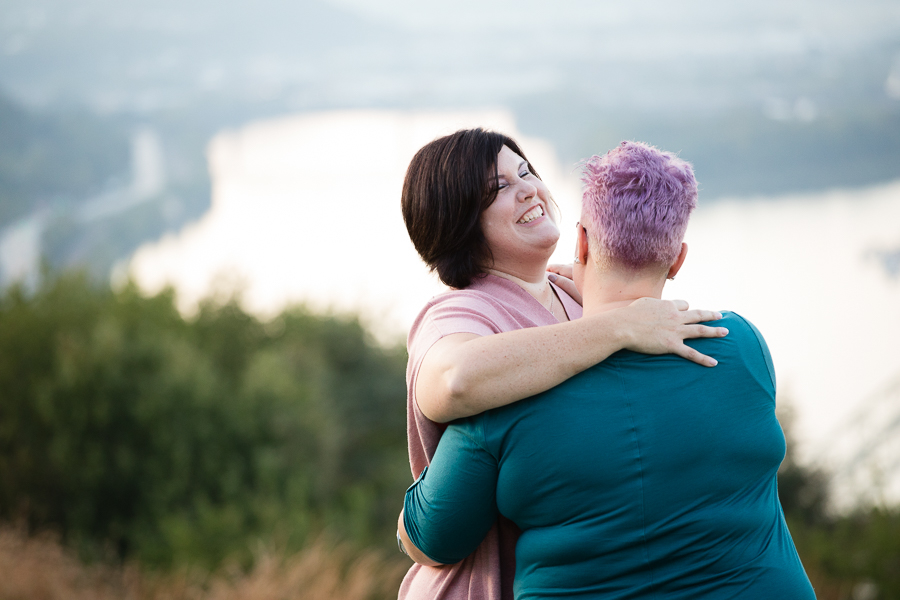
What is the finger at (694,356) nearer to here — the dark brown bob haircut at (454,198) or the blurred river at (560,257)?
the dark brown bob haircut at (454,198)

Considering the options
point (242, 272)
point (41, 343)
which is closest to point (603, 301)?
point (41, 343)

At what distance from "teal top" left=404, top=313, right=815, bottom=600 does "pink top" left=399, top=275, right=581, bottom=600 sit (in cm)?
17

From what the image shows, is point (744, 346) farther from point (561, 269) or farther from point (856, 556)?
point (856, 556)

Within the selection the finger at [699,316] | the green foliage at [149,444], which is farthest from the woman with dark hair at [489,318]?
the green foliage at [149,444]

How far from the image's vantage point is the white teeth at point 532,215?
68.1 inches

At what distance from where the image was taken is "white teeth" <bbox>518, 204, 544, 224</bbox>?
68.1 inches

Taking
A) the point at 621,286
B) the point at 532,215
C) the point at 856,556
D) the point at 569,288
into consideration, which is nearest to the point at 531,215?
the point at 532,215

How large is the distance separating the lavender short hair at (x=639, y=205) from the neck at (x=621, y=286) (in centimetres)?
3

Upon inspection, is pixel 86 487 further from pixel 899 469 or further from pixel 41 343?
pixel 899 469

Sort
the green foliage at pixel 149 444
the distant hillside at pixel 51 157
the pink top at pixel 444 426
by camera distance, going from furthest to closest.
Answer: the distant hillside at pixel 51 157
the green foliage at pixel 149 444
the pink top at pixel 444 426

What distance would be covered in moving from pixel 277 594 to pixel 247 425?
13.6ft

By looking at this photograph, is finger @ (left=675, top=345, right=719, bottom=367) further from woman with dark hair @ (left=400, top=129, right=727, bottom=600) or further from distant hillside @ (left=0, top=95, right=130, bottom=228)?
distant hillside @ (left=0, top=95, right=130, bottom=228)

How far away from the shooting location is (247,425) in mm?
8383

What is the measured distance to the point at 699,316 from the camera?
133cm
